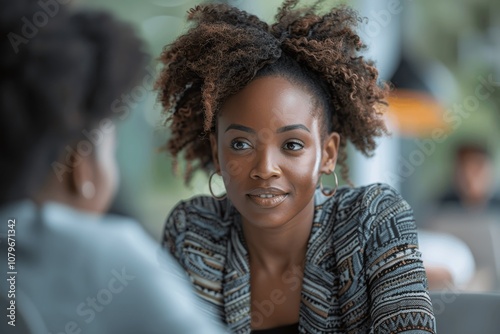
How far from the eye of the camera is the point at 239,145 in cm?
125

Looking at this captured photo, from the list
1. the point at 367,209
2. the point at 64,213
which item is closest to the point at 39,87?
the point at 64,213

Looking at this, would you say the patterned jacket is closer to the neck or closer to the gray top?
the neck

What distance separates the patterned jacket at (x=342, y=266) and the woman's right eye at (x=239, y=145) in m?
0.23

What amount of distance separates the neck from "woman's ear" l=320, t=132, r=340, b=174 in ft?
0.22

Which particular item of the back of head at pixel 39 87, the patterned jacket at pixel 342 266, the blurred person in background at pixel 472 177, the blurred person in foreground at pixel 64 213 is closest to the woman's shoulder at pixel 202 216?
the patterned jacket at pixel 342 266

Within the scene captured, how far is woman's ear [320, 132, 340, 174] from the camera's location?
53.0 inches

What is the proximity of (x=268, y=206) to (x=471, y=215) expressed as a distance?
2417mm

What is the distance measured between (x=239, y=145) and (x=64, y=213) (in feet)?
1.86

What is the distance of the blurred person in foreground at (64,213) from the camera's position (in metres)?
0.68

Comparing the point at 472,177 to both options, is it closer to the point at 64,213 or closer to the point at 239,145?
the point at 239,145

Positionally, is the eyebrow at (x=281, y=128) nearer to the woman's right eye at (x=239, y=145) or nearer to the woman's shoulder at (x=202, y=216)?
the woman's right eye at (x=239, y=145)

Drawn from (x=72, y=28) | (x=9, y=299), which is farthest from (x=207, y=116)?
(x=9, y=299)

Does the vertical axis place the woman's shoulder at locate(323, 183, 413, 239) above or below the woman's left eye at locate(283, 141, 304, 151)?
below

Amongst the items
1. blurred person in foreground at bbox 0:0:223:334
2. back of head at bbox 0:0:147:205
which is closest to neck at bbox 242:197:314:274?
blurred person in foreground at bbox 0:0:223:334
